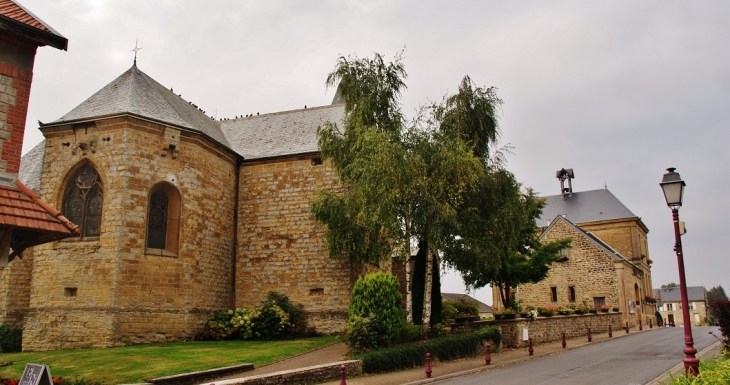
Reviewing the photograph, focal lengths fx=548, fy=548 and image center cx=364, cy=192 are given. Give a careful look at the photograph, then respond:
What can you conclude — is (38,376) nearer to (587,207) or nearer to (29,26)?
(29,26)

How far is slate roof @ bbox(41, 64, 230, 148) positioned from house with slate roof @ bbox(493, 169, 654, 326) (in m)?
24.5

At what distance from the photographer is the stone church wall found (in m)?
34.3

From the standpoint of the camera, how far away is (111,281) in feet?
57.8

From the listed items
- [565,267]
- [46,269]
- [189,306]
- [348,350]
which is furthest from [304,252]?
[565,267]

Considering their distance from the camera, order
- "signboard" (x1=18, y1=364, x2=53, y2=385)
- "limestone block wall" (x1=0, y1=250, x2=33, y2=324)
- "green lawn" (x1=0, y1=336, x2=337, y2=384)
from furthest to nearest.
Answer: "limestone block wall" (x1=0, y1=250, x2=33, y2=324) → "green lawn" (x1=0, y1=336, x2=337, y2=384) → "signboard" (x1=18, y1=364, x2=53, y2=385)

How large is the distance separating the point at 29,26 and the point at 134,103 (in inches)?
451

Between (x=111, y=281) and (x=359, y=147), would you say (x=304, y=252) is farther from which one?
(x=111, y=281)

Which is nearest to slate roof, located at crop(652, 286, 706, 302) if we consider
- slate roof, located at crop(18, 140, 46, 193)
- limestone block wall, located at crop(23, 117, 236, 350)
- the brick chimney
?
limestone block wall, located at crop(23, 117, 236, 350)

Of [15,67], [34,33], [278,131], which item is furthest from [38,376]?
[278,131]

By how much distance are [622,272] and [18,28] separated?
34.1 meters

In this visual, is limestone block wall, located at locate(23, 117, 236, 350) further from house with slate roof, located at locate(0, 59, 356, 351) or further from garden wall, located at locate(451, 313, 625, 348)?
garden wall, located at locate(451, 313, 625, 348)

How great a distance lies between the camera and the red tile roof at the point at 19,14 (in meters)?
9.02

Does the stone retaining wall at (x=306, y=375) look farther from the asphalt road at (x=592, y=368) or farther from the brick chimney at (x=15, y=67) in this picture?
the brick chimney at (x=15, y=67)

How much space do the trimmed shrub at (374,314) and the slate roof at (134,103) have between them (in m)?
9.10
